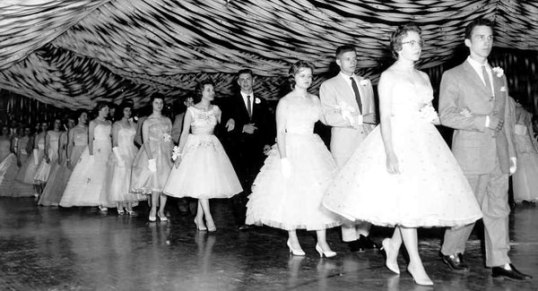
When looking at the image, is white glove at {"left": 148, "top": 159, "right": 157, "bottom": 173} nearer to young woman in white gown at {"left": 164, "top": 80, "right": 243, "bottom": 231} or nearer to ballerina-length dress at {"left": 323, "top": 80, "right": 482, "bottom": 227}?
young woman in white gown at {"left": 164, "top": 80, "right": 243, "bottom": 231}

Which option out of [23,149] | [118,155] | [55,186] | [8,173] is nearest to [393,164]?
[118,155]

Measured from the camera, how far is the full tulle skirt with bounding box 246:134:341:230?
153 inches

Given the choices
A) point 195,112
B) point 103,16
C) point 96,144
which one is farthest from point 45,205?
point 195,112

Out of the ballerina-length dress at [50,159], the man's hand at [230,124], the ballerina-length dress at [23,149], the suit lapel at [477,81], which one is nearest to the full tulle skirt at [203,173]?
the man's hand at [230,124]

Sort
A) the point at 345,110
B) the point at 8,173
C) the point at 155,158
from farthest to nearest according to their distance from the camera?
the point at 8,173, the point at 155,158, the point at 345,110

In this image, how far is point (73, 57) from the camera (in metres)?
7.89

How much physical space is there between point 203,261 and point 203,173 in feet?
4.86

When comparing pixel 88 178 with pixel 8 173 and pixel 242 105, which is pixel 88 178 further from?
pixel 8 173

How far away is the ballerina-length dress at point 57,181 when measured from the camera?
855cm

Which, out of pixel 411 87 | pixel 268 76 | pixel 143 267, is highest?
pixel 268 76

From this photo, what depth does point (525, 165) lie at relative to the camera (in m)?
7.51

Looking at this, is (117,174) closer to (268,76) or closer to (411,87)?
(268,76)

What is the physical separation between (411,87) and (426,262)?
124 centimetres

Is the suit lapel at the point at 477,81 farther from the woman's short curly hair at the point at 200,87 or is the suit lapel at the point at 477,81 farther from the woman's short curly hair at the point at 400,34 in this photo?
the woman's short curly hair at the point at 200,87
